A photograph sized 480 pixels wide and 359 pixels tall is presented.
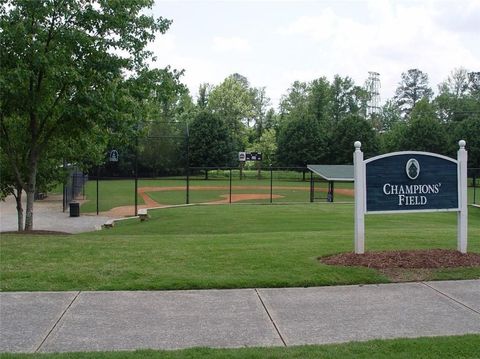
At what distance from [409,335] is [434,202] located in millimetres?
3900

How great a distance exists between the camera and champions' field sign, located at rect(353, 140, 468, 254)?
7.72m

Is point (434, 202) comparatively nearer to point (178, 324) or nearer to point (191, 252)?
point (191, 252)

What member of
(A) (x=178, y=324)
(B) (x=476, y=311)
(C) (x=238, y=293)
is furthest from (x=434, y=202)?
(A) (x=178, y=324)

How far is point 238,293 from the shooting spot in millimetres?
6066

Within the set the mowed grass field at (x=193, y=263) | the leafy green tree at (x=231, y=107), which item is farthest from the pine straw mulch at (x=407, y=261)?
the leafy green tree at (x=231, y=107)

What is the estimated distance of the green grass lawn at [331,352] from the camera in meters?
4.02

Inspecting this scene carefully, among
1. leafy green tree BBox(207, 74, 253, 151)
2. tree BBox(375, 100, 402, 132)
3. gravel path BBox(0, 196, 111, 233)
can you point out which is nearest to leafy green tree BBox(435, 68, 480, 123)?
tree BBox(375, 100, 402, 132)

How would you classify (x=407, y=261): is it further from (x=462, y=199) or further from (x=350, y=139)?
(x=350, y=139)

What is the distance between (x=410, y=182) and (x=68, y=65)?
9.31 metres

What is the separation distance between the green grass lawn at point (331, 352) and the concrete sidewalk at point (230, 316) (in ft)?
0.60

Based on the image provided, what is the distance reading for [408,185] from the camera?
7.92 m

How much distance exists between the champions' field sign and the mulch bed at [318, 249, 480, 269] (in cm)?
24

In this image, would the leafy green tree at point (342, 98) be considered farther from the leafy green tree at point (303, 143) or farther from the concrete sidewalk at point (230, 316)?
the concrete sidewalk at point (230, 316)

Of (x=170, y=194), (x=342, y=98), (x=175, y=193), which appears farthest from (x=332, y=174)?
(x=342, y=98)
